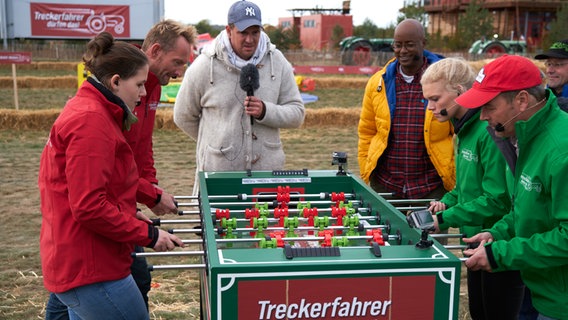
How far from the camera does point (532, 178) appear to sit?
2.78 metres

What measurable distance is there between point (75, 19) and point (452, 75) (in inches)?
1459

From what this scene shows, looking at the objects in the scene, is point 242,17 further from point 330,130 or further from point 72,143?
point 330,130

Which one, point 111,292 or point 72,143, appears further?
point 111,292

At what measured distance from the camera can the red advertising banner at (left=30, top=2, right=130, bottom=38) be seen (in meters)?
37.2

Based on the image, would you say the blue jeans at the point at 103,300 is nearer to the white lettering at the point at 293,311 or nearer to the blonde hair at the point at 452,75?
the white lettering at the point at 293,311

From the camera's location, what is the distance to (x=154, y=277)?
5820 mm

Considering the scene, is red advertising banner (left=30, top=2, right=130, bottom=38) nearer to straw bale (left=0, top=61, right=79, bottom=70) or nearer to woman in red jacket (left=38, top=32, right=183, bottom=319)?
straw bale (left=0, top=61, right=79, bottom=70)

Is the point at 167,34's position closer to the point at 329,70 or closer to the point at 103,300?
the point at 103,300

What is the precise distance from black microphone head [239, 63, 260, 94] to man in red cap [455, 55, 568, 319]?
196 cm

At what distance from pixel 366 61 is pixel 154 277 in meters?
31.3

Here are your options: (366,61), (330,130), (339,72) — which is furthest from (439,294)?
(366,61)

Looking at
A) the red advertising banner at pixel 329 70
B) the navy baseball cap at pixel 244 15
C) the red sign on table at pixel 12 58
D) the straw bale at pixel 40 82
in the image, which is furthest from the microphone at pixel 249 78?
the red advertising banner at pixel 329 70

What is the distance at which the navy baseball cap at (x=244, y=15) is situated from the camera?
452 cm

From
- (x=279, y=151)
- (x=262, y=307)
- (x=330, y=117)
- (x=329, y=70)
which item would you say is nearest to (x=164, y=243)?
(x=262, y=307)
